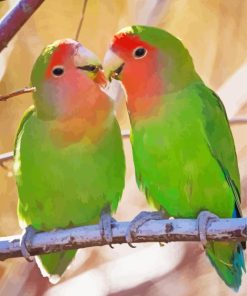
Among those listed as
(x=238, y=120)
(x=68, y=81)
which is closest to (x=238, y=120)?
(x=238, y=120)

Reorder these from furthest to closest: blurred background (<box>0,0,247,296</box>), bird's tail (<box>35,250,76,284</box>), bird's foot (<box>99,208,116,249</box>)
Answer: blurred background (<box>0,0,247,296</box>) → bird's tail (<box>35,250,76,284</box>) → bird's foot (<box>99,208,116,249</box>)

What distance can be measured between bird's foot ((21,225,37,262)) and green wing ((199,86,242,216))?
16.4 inches

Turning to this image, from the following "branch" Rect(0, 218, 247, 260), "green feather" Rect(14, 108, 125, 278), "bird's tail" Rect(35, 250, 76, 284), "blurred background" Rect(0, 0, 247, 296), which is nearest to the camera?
"branch" Rect(0, 218, 247, 260)

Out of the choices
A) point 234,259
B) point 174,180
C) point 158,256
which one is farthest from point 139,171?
point 158,256

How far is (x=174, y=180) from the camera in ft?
5.05

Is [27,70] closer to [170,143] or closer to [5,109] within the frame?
[5,109]

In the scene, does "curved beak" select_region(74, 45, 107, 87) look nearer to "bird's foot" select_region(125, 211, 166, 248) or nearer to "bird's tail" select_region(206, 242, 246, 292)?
"bird's foot" select_region(125, 211, 166, 248)

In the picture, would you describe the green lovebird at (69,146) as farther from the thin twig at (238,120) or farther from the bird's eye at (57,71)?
the thin twig at (238,120)

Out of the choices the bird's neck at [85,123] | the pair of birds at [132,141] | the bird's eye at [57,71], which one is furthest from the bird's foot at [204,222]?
the bird's eye at [57,71]

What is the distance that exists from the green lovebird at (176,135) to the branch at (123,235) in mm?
82

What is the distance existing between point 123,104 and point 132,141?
42 centimetres

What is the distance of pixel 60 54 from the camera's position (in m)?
1.61

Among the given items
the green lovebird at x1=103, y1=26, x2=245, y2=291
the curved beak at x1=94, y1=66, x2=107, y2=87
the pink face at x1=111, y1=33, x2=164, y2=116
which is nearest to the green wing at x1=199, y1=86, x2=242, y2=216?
the green lovebird at x1=103, y1=26, x2=245, y2=291

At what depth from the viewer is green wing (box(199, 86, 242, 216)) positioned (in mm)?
1542
